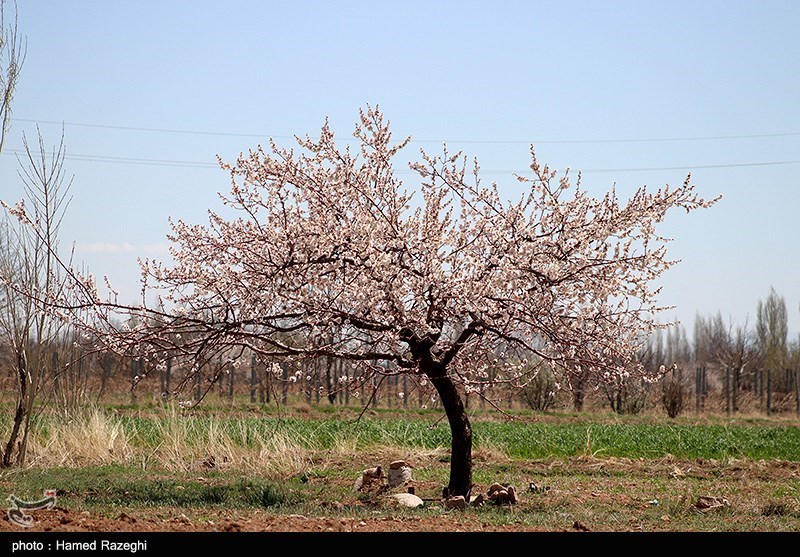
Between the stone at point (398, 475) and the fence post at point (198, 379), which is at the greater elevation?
the fence post at point (198, 379)

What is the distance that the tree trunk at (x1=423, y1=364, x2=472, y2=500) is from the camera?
10.3 metres

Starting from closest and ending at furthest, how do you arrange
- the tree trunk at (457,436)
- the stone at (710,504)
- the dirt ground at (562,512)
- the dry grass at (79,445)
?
the dirt ground at (562,512)
the stone at (710,504)
the tree trunk at (457,436)
the dry grass at (79,445)

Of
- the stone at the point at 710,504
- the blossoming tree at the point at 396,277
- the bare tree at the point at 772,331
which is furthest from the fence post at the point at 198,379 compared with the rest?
the bare tree at the point at 772,331

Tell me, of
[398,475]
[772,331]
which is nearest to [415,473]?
[398,475]

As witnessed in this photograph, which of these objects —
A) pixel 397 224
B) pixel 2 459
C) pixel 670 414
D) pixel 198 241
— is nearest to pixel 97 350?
pixel 198 241

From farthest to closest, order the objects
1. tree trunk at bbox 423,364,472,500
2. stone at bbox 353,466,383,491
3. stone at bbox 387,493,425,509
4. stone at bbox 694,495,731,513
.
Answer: stone at bbox 353,466,383,491 < tree trunk at bbox 423,364,472,500 < stone at bbox 387,493,425,509 < stone at bbox 694,495,731,513

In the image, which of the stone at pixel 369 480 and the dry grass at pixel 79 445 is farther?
the dry grass at pixel 79 445

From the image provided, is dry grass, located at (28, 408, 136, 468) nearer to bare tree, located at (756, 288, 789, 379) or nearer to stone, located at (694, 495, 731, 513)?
stone, located at (694, 495, 731, 513)

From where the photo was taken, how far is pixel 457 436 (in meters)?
10.4

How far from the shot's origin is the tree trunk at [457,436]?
1034 centimetres

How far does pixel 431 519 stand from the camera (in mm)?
8430

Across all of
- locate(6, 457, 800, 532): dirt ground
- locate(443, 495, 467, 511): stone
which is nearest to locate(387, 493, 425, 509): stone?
locate(6, 457, 800, 532): dirt ground

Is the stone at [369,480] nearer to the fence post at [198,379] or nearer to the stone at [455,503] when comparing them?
the stone at [455,503]

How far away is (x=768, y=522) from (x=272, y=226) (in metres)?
6.25
